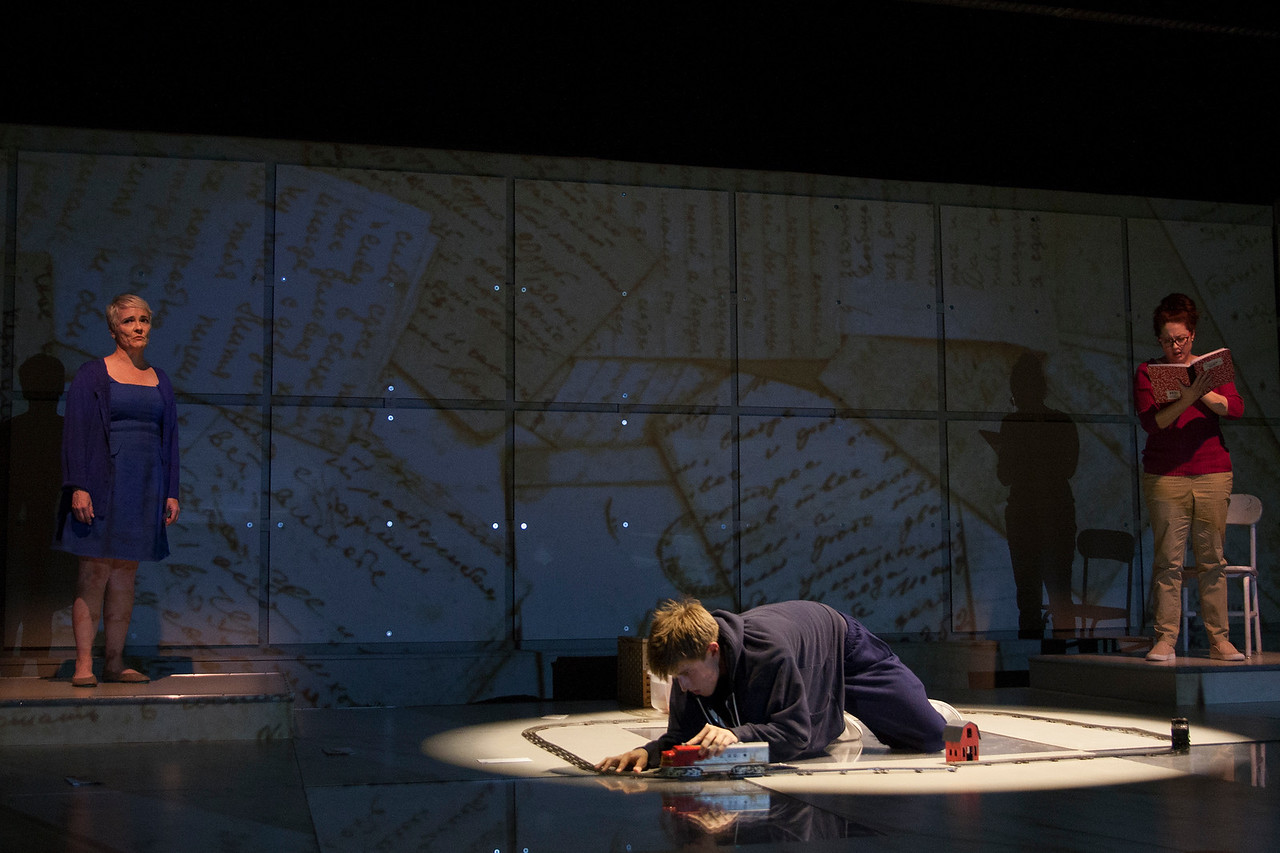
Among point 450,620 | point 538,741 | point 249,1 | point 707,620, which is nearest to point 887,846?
point 707,620

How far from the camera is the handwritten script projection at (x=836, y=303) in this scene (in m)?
7.62

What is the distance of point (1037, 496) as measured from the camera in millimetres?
7949

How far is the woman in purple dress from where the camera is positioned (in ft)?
16.7

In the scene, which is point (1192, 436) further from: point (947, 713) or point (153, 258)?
point (153, 258)

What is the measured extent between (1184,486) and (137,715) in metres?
4.85

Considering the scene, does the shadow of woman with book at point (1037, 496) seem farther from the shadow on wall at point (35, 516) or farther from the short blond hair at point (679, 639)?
the shadow on wall at point (35, 516)

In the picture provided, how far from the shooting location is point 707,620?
392 cm

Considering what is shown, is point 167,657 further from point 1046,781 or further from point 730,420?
point 1046,781

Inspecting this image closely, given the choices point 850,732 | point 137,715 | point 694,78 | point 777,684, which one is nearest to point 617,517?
point 694,78

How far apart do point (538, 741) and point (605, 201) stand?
3583 mm

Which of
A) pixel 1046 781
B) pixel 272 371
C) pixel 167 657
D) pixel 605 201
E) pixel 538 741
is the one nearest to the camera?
pixel 1046 781

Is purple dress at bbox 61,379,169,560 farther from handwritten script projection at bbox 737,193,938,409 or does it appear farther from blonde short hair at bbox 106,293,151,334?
handwritten script projection at bbox 737,193,938,409

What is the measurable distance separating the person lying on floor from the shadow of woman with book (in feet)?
11.9

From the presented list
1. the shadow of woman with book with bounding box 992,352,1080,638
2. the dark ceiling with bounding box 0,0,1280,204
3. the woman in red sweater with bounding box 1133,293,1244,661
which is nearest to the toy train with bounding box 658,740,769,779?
the woman in red sweater with bounding box 1133,293,1244,661
